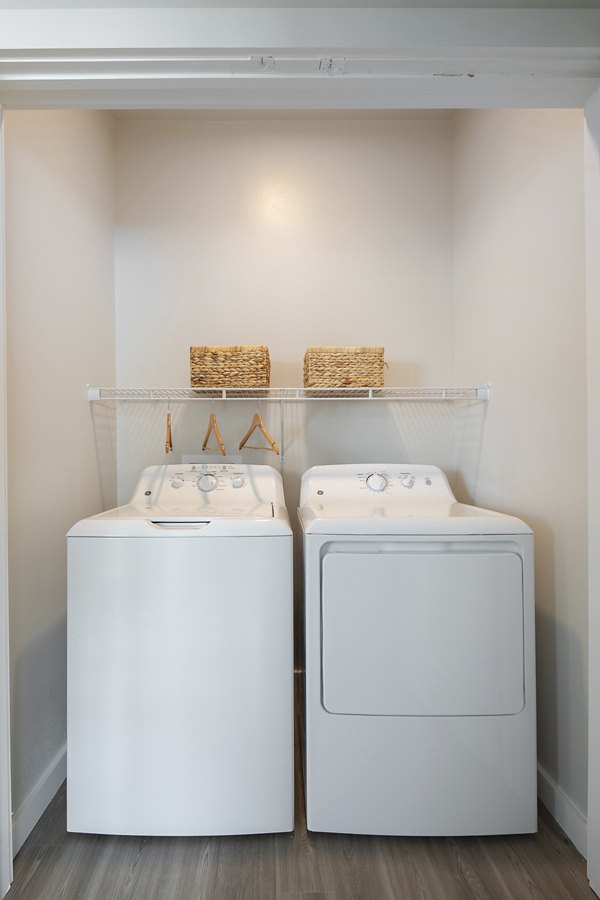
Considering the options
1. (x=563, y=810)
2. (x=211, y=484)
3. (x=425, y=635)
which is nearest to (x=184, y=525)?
(x=211, y=484)

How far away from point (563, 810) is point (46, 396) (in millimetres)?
1999

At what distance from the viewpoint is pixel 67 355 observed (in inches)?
71.8

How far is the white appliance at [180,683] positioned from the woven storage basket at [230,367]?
0.77 meters

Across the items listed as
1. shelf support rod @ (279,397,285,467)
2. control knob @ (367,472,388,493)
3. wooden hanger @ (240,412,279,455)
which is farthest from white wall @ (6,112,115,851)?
control knob @ (367,472,388,493)

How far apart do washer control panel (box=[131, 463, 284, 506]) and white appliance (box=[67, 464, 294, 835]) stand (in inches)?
18.9

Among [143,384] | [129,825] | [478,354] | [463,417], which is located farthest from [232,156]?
[129,825]

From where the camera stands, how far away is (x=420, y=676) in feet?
4.59

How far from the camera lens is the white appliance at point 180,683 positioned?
54.8 inches

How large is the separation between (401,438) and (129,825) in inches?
67.9

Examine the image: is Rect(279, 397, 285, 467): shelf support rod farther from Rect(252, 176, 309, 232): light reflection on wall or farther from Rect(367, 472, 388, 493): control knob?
Rect(252, 176, 309, 232): light reflection on wall

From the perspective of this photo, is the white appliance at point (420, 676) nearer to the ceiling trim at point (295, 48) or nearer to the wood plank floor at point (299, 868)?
the wood plank floor at point (299, 868)

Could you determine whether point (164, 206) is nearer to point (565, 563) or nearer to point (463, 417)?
point (463, 417)

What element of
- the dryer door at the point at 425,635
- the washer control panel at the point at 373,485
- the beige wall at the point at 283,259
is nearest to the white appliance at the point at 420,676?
the dryer door at the point at 425,635

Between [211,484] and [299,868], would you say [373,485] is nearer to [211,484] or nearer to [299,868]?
[211,484]
